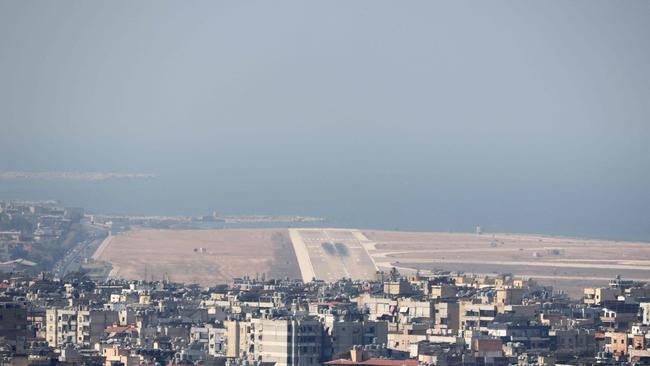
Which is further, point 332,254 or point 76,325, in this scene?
point 332,254

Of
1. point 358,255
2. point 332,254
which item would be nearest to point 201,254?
point 332,254

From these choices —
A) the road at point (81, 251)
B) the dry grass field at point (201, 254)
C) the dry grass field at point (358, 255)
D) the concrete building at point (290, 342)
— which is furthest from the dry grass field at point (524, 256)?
the concrete building at point (290, 342)

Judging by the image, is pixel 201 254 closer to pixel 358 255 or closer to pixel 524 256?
pixel 358 255

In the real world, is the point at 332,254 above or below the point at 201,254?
below

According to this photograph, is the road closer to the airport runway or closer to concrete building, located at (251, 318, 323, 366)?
the airport runway

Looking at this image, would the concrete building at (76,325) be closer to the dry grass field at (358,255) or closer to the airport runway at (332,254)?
the dry grass field at (358,255)

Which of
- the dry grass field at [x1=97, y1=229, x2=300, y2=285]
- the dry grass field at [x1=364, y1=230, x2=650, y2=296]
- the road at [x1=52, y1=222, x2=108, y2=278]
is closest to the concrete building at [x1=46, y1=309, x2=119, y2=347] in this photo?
the road at [x1=52, y1=222, x2=108, y2=278]
